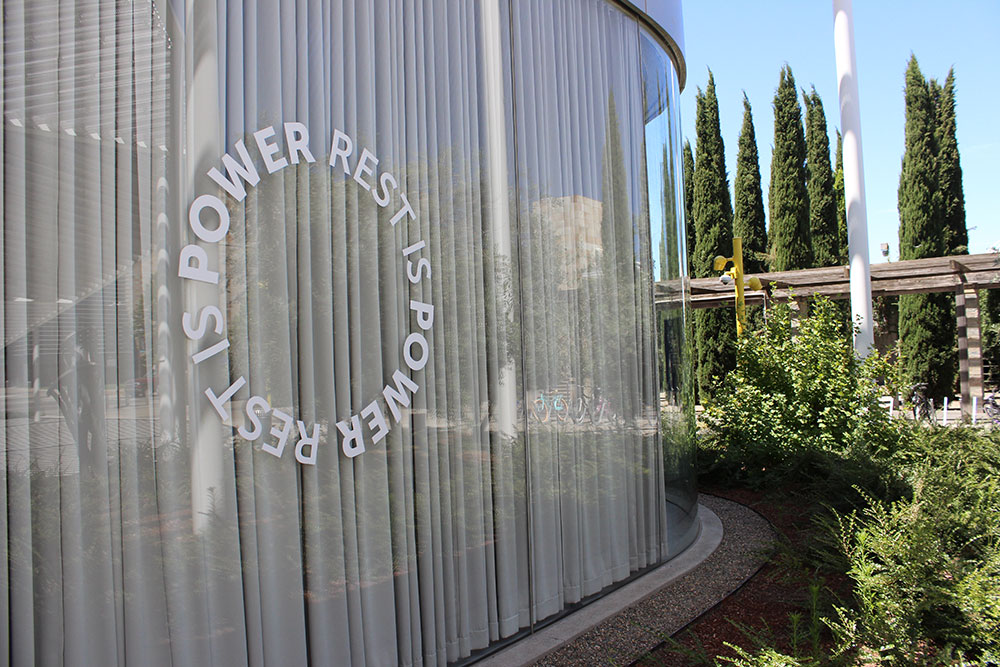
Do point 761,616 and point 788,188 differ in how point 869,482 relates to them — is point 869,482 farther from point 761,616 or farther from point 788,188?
point 788,188

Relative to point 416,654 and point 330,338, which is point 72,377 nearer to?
point 330,338

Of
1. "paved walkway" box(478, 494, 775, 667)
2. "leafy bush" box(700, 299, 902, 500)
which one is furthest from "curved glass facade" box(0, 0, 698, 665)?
"leafy bush" box(700, 299, 902, 500)

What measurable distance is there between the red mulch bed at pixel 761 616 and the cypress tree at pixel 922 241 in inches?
624

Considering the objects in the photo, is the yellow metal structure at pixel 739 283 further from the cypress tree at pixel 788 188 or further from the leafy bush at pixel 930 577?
the cypress tree at pixel 788 188

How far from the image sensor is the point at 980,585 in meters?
3.14

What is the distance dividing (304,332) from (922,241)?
69.5 feet

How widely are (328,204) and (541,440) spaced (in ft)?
5.68

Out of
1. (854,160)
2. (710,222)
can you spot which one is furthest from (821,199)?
(854,160)

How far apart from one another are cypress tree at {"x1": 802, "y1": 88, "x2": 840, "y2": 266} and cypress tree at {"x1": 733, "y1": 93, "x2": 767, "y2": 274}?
159 cm

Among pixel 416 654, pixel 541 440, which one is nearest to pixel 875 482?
pixel 541 440

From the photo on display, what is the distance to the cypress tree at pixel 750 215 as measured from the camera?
68.2ft

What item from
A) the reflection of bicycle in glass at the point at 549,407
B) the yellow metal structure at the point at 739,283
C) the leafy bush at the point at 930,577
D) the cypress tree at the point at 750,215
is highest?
the cypress tree at the point at 750,215

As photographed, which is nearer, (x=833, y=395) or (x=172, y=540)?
(x=172, y=540)

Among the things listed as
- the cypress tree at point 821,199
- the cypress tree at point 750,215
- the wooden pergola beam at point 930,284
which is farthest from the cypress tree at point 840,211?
the wooden pergola beam at point 930,284
